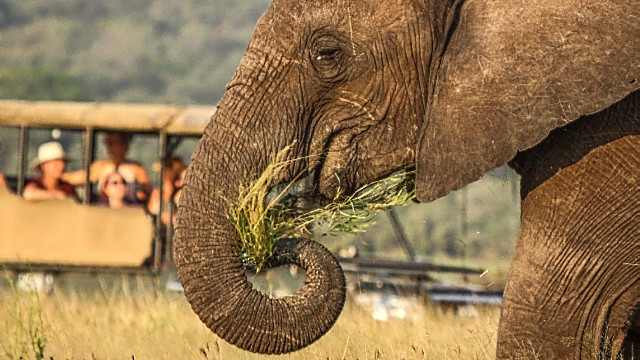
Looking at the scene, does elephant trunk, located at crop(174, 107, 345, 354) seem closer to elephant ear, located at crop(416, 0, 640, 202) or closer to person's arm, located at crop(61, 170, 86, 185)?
elephant ear, located at crop(416, 0, 640, 202)

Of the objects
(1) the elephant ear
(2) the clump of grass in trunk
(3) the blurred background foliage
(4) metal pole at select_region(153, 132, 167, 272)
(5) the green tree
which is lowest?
(2) the clump of grass in trunk

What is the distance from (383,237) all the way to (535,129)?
1445 inches

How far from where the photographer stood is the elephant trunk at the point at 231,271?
609 cm

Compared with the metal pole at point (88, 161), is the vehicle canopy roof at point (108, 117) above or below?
above

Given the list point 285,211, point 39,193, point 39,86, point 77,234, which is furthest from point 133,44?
point 285,211

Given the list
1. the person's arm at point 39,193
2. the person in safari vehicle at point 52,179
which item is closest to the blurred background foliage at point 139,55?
the person in safari vehicle at point 52,179

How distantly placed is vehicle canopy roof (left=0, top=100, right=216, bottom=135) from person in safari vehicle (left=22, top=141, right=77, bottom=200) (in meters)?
0.36

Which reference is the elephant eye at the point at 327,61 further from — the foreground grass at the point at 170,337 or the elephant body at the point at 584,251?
the foreground grass at the point at 170,337

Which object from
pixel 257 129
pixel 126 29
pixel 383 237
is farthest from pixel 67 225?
pixel 126 29

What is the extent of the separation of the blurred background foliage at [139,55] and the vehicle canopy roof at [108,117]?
95.4 feet

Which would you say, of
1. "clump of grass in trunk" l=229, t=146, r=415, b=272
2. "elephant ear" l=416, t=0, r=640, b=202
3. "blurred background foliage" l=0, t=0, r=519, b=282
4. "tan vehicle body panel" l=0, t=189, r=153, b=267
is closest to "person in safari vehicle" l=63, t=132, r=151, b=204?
"tan vehicle body panel" l=0, t=189, r=153, b=267

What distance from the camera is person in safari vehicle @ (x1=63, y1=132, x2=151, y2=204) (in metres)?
17.2

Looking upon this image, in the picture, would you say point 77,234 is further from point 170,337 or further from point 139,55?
point 139,55

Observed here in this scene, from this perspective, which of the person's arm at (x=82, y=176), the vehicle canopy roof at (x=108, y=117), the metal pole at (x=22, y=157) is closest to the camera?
the metal pole at (x=22, y=157)
